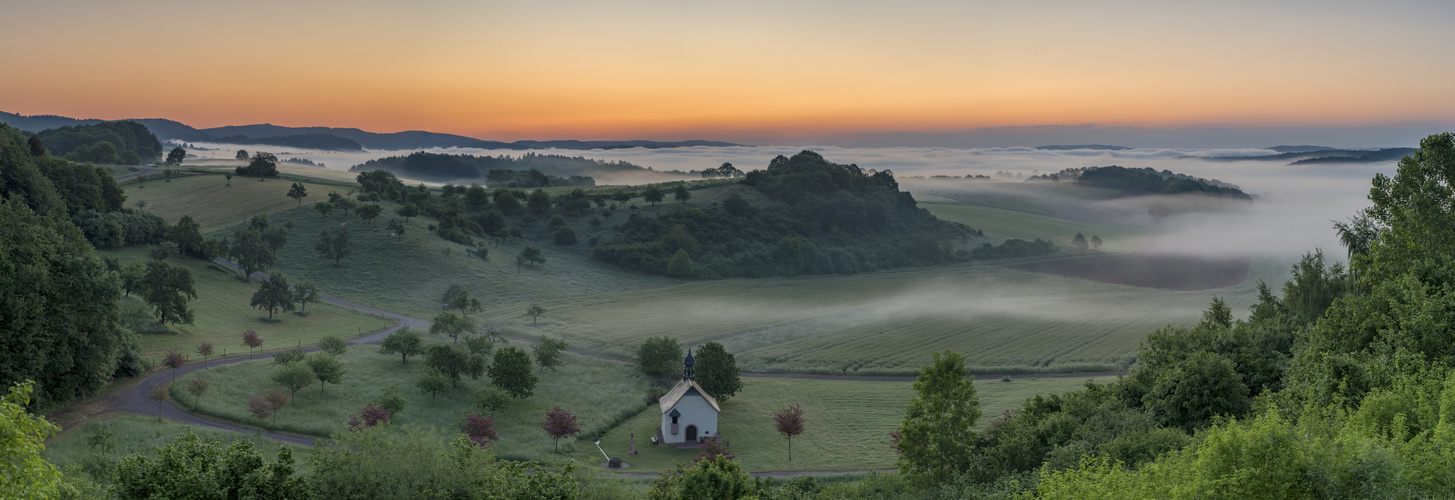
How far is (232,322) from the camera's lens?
238 feet

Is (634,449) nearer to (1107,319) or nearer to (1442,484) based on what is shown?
(1442,484)

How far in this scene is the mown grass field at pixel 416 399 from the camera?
47031mm

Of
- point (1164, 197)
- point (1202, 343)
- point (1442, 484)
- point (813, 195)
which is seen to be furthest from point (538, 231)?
point (1164, 197)

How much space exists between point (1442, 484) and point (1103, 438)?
15.6 m

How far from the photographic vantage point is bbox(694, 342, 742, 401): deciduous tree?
57.9 meters

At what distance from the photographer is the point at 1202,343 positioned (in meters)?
41.3

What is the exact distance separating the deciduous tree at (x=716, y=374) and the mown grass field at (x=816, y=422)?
5.10 ft

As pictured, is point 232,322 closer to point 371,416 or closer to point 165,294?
point 165,294

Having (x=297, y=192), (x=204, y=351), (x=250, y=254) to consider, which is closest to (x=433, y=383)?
(x=204, y=351)

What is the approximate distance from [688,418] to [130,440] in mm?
29538

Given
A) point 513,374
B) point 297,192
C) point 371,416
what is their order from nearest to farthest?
1. point 371,416
2. point 513,374
3. point 297,192

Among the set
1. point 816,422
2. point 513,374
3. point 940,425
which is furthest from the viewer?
point 513,374

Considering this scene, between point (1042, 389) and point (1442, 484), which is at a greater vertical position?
point (1442, 484)

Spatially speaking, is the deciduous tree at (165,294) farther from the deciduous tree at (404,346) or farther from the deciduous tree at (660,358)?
the deciduous tree at (660,358)
